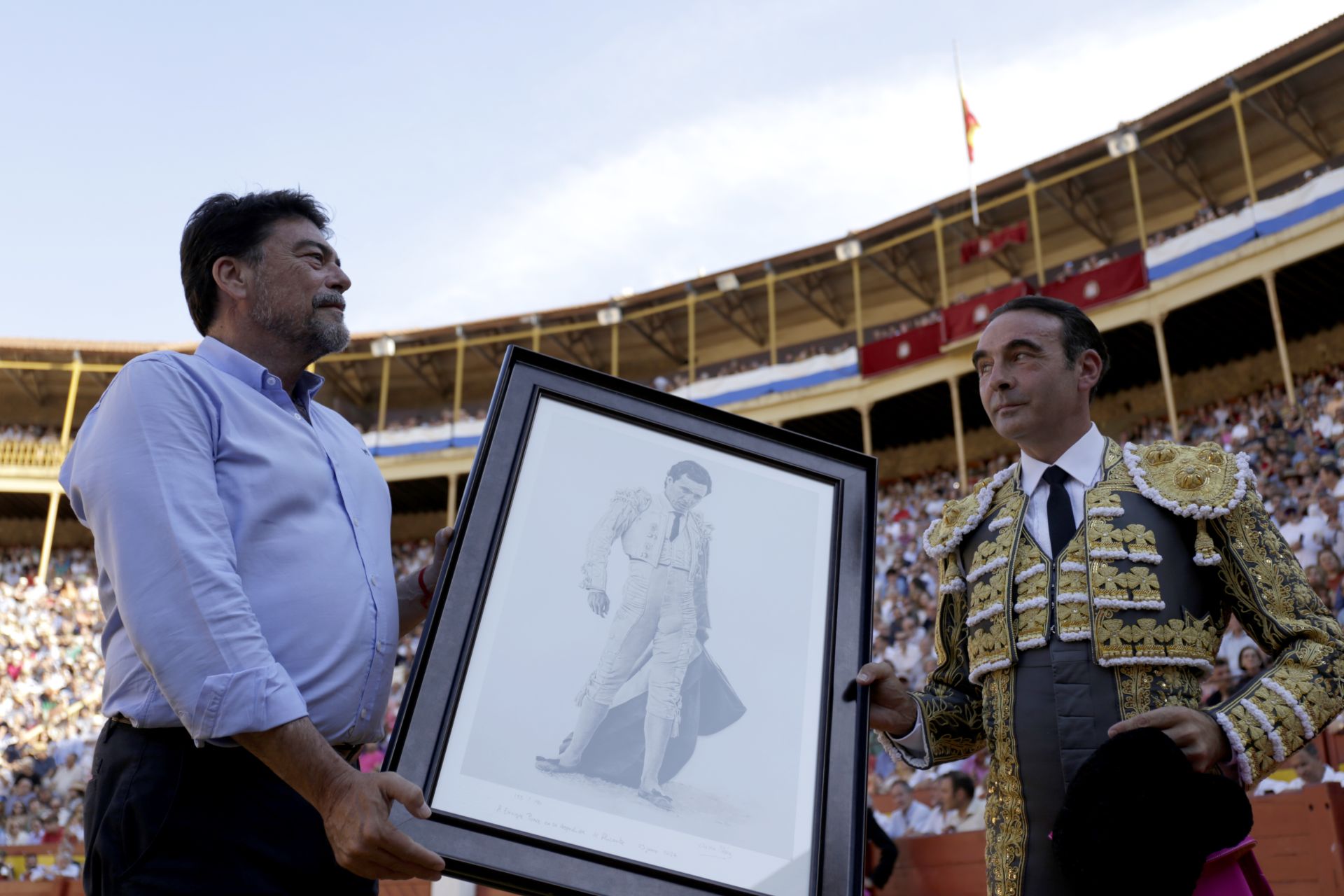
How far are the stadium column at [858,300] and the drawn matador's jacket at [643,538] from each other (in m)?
17.6

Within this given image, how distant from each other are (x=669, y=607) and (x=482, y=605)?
0.36 meters

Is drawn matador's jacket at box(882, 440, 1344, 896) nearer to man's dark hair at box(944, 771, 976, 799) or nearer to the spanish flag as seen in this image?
man's dark hair at box(944, 771, 976, 799)

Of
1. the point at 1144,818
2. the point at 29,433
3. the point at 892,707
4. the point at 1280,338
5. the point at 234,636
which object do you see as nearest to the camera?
the point at 234,636

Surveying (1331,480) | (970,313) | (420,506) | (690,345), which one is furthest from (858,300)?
(420,506)

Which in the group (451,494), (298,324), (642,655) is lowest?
(642,655)

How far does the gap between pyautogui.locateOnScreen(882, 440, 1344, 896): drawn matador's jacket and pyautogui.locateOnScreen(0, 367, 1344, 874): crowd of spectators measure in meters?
4.40

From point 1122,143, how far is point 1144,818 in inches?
703

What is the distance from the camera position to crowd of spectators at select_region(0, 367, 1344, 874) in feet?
25.0

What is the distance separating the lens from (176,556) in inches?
63.3

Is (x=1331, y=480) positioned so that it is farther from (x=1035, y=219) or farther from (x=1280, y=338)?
(x=1035, y=219)

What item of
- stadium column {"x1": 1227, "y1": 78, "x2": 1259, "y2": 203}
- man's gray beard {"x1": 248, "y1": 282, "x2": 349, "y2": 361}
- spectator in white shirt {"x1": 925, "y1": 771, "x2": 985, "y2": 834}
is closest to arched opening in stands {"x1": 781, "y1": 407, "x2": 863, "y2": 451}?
stadium column {"x1": 1227, "y1": 78, "x2": 1259, "y2": 203}

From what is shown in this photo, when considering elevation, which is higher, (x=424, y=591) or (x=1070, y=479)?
(x=1070, y=479)

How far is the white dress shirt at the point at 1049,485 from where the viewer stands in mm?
2348

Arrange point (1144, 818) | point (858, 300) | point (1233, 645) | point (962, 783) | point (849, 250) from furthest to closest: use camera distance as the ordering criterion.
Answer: point (849, 250)
point (858, 300)
point (1233, 645)
point (962, 783)
point (1144, 818)
